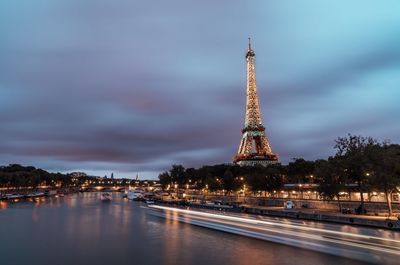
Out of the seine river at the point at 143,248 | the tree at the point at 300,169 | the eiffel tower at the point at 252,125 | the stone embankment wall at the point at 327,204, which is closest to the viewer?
the seine river at the point at 143,248

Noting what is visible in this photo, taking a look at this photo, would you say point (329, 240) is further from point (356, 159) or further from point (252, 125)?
point (252, 125)

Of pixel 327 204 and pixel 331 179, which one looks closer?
pixel 331 179

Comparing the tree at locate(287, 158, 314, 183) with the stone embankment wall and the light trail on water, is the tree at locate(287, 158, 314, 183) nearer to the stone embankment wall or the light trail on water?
the stone embankment wall

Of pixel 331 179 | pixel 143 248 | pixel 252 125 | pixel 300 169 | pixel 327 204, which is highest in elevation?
pixel 252 125

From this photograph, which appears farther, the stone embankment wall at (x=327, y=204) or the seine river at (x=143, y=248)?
the stone embankment wall at (x=327, y=204)

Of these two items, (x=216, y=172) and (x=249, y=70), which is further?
Answer: (x=249, y=70)

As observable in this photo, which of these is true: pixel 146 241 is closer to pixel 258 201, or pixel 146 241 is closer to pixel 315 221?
pixel 315 221

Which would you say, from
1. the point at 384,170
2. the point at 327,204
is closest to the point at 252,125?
the point at 327,204

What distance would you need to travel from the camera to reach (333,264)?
1126 inches

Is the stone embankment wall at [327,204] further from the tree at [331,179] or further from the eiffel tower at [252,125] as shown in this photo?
the eiffel tower at [252,125]

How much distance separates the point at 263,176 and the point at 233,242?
2634 inches

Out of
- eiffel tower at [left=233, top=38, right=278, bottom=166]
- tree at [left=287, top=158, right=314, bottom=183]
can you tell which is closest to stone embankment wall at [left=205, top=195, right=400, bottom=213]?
tree at [left=287, top=158, right=314, bottom=183]

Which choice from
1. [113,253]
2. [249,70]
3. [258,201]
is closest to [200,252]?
[113,253]

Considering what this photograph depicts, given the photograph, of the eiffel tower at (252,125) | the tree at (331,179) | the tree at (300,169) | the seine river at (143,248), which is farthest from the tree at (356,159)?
the eiffel tower at (252,125)
